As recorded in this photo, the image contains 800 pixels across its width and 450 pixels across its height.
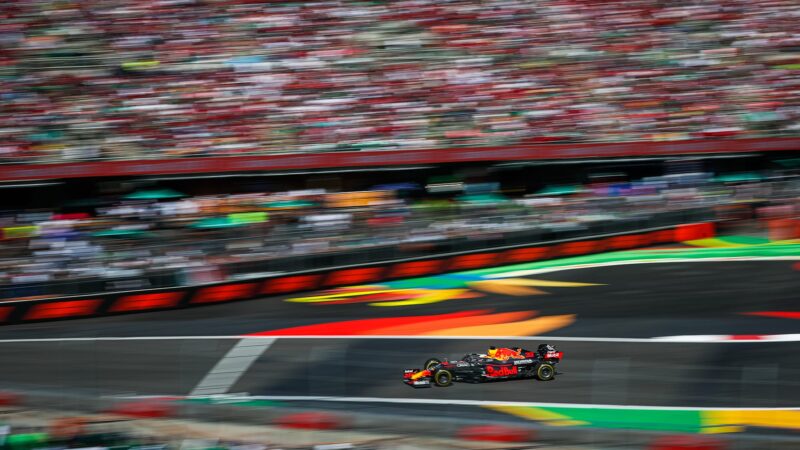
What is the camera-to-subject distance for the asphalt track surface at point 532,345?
460 inches

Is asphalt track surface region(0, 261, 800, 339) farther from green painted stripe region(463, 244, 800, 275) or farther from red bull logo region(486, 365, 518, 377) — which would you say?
red bull logo region(486, 365, 518, 377)

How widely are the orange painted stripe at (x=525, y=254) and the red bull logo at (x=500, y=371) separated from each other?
606 centimetres

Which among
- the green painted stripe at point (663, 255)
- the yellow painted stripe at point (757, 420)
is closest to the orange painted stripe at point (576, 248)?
the green painted stripe at point (663, 255)

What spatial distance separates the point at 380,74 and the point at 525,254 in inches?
201

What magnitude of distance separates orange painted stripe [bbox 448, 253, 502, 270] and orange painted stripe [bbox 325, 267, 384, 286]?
1.39m

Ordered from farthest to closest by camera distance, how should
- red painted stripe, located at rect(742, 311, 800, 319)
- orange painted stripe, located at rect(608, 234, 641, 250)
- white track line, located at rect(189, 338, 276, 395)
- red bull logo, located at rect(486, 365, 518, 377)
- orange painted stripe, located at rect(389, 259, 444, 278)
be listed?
1. orange painted stripe, located at rect(608, 234, 641, 250)
2. orange painted stripe, located at rect(389, 259, 444, 278)
3. red painted stripe, located at rect(742, 311, 800, 319)
4. red bull logo, located at rect(486, 365, 518, 377)
5. white track line, located at rect(189, 338, 276, 395)

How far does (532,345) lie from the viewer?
46.5 ft

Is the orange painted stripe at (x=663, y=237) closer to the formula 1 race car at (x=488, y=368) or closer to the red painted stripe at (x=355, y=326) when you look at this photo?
the red painted stripe at (x=355, y=326)

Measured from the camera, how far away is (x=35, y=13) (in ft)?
67.7

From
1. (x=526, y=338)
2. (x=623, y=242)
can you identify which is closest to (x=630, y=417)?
(x=526, y=338)

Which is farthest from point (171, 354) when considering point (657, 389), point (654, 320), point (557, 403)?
point (654, 320)

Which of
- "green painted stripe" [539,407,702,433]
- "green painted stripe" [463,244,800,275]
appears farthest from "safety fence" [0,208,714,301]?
"green painted stripe" [539,407,702,433]

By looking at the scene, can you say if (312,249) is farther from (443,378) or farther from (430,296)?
(443,378)

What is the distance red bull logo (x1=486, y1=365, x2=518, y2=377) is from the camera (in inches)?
480
